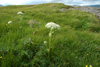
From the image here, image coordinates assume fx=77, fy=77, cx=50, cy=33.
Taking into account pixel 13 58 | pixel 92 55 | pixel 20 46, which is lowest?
pixel 92 55

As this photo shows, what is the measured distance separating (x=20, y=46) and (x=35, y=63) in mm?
710

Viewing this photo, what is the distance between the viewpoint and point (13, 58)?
1.87 m

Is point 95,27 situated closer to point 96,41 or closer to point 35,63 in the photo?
point 96,41

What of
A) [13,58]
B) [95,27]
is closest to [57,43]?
[13,58]

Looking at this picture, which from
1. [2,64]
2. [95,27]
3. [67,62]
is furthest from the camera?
[95,27]

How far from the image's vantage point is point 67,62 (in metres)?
2.09

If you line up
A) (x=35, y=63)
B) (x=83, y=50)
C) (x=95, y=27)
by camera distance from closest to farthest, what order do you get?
1. (x=35, y=63)
2. (x=83, y=50)
3. (x=95, y=27)

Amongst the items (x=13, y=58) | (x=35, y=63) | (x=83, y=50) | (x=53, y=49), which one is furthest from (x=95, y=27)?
(x=13, y=58)

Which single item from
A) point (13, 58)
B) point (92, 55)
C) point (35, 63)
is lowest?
point (92, 55)

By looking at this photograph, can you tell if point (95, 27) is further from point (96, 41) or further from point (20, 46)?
point (20, 46)

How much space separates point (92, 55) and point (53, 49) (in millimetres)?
1255

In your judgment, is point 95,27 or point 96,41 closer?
point 96,41

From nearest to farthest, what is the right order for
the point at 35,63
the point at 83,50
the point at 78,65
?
the point at 35,63 < the point at 78,65 < the point at 83,50

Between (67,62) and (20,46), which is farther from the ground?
(20,46)
